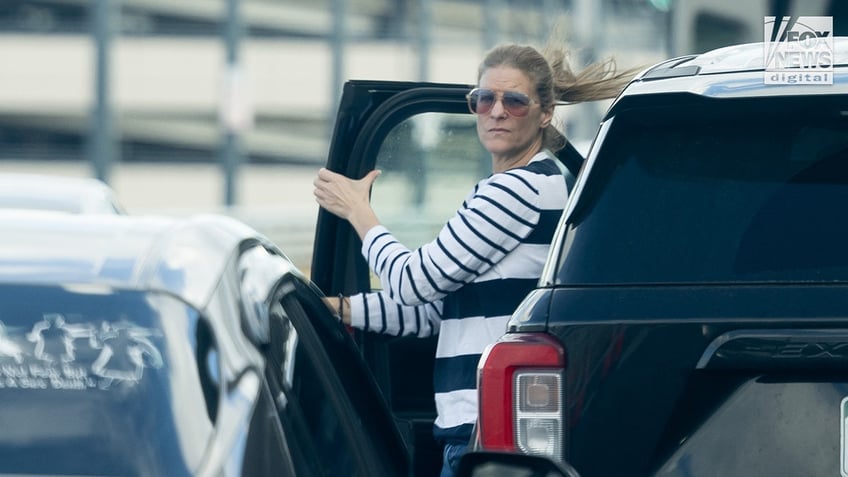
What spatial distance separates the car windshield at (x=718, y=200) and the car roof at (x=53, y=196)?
5.77 m

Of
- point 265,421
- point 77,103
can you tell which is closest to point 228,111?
point 77,103

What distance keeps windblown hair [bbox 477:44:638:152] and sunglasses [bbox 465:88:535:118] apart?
77 millimetres

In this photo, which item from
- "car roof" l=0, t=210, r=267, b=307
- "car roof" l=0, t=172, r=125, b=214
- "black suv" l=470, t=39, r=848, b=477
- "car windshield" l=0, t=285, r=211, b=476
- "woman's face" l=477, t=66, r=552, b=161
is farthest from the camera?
"car roof" l=0, t=172, r=125, b=214

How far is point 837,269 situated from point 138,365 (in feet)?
4.38

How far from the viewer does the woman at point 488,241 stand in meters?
4.18

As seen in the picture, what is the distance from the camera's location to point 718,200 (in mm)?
3172

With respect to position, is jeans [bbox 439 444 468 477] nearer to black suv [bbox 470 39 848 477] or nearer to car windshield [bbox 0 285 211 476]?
black suv [bbox 470 39 848 477]

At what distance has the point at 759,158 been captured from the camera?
3.23 m

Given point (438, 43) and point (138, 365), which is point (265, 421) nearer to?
point (138, 365)

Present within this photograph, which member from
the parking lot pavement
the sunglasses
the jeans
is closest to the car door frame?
the sunglasses

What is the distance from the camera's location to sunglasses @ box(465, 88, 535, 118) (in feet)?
14.4

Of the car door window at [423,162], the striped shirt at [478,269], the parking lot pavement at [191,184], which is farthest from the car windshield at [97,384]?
the parking lot pavement at [191,184]

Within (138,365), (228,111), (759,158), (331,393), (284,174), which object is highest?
(759,158)

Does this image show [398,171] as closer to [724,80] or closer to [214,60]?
[724,80]
